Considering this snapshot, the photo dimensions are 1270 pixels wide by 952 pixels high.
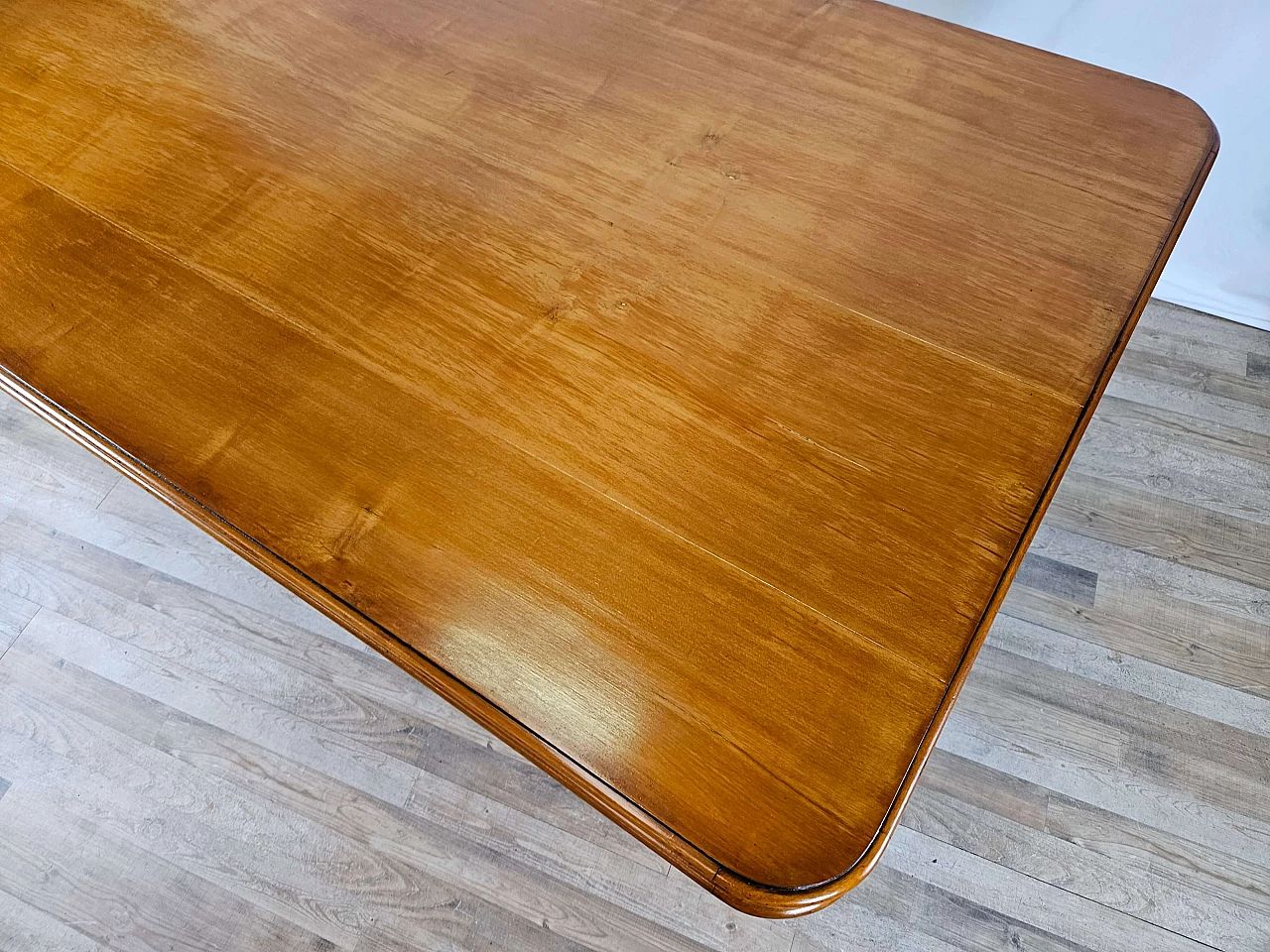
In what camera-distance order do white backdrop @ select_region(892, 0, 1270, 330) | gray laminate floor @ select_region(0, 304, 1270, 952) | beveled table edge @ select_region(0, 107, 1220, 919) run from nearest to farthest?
beveled table edge @ select_region(0, 107, 1220, 919) → gray laminate floor @ select_region(0, 304, 1270, 952) → white backdrop @ select_region(892, 0, 1270, 330)

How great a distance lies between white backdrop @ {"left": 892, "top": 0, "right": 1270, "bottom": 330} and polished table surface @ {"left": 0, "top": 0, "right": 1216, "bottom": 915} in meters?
0.61

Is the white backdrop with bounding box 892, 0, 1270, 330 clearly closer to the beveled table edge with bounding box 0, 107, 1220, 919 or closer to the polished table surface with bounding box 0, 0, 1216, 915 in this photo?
the polished table surface with bounding box 0, 0, 1216, 915

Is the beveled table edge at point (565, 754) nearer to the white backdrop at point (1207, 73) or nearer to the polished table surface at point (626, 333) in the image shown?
the polished table surface at point (626, 333)

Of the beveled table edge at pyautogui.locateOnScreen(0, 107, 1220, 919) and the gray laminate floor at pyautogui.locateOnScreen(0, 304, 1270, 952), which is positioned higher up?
the beveled table edge at pyautogui.locateOnScreen(0, 107, 1220, 919)

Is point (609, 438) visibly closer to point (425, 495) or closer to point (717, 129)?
point (425, 495)

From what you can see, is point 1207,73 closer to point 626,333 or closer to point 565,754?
point 626,333

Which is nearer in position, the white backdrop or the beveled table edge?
the beveled table edge

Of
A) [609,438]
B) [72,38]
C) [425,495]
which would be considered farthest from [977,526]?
[72,38]

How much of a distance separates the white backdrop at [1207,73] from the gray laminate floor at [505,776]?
1.20ft

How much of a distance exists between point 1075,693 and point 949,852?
0.30 m

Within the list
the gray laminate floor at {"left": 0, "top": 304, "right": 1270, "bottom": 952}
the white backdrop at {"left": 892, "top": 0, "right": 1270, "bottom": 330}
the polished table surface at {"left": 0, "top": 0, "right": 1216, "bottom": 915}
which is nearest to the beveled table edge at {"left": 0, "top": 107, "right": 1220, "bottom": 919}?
the polished table surface at {"left": 0, "top": 0, "right": 1216, "bottom": 915}

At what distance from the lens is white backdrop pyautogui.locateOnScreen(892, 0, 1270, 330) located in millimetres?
1399

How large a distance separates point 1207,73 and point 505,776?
5.00ft

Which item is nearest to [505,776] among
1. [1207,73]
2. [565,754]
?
[565,754]
